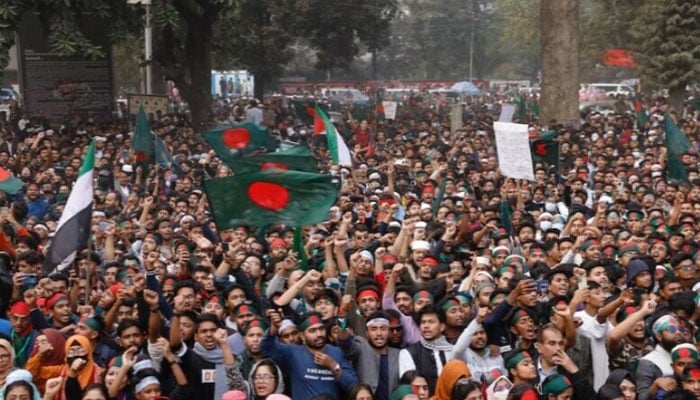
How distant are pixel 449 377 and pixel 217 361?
54.6 inches

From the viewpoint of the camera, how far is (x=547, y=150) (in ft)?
48.9

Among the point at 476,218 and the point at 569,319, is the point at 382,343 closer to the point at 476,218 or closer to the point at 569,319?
the point at 569,319

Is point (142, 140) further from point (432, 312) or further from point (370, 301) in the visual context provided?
point (432, 312)

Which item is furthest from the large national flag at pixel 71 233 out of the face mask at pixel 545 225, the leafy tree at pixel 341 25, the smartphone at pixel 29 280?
the leafy tree at pixel 341 25

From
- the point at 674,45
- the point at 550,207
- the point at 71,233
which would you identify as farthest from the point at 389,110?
the point at 71,233

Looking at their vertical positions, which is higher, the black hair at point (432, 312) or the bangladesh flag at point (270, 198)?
the bangladesh flag at point (270, 198)

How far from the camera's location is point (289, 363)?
20.7 ft

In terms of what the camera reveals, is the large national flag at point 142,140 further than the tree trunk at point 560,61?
No

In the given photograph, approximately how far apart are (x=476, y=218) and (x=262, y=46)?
23.5m

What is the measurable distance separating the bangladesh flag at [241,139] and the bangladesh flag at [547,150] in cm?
343

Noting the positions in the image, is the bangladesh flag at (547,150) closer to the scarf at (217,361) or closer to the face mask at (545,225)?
the face mask at (545,225)

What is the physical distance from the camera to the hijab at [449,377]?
5914 millimetres

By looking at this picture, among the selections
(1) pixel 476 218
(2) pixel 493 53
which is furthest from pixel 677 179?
(2) pixel 493 53

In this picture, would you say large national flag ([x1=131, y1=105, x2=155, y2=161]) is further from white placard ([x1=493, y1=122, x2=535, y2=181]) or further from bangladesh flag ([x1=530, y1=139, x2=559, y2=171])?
bangladesh flag ([x1=530, y1=139, x2=559, y2=171])
